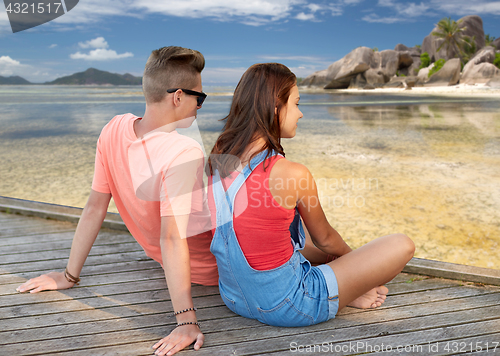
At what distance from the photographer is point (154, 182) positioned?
1.70 meters

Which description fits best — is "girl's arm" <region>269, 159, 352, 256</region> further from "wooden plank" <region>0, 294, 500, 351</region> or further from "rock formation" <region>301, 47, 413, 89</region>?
"rock formation" <region>301, 47, 413, 89</region>

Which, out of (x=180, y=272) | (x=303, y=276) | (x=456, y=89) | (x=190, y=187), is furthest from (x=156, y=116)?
(x=456, y=89)

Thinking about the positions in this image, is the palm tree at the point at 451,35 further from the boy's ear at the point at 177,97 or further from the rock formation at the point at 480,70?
the boy's ear at the point at 177,97

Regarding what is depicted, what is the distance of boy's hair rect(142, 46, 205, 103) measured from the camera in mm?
1673

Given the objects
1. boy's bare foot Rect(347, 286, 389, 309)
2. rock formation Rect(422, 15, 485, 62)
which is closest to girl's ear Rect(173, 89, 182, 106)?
boy's bare foot Rect(347, 286, 389, 309)

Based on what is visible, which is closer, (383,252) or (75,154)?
(383,252)

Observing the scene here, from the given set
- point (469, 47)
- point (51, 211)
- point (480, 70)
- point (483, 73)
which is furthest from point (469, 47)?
point (51, 211)

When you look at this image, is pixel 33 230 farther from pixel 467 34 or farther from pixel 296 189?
pixel 467 34

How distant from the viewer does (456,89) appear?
34562mm

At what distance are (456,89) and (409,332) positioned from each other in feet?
126

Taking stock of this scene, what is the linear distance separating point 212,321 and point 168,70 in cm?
120

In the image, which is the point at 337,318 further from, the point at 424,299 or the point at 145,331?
the point at 145,331

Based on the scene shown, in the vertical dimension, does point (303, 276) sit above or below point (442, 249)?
above

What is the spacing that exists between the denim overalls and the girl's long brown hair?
0.23 feet
